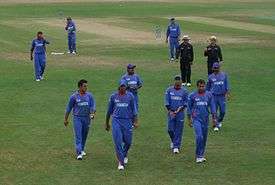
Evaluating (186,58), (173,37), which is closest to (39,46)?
(186,58)

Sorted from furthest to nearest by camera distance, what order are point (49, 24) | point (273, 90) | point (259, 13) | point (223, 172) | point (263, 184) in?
point (259, 13)
point (49, 24)
point (273, 90)
point (223, 172)
point (263, 184)

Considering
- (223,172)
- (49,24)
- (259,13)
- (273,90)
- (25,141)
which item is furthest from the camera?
(259,13)

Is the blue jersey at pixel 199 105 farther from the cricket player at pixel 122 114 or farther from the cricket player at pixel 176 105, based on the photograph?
the cricket player at pixel 122 114

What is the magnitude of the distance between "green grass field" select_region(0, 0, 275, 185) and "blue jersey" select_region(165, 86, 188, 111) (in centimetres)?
132

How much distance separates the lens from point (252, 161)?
51.2 ft

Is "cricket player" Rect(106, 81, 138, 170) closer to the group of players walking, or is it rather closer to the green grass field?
the group of players walking

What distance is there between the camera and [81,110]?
1559 centimetres

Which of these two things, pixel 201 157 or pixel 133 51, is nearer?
pixel 201 157

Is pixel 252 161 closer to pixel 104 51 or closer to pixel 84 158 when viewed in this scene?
pixel 84 158

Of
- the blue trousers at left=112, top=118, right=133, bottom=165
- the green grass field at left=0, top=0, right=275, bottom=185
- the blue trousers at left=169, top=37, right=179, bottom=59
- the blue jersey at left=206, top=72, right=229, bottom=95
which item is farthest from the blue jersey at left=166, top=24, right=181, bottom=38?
the blue trousers at left=112, top=118, right=133, bottom=165

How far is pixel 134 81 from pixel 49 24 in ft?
124

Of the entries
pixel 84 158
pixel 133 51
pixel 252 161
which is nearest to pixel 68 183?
pixel 84 158

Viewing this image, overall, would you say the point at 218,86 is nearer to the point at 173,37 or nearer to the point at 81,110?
the point at 81,110

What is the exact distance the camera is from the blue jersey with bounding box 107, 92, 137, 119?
14.9 metres
